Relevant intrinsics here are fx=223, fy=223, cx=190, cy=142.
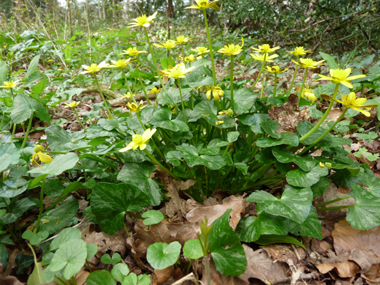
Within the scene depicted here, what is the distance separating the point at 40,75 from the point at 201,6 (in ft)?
3.36

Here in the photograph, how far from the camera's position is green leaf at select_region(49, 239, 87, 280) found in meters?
0.59

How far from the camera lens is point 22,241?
2.89ft

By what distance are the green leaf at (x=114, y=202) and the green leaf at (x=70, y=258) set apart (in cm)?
16

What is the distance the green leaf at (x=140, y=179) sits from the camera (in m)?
0.83

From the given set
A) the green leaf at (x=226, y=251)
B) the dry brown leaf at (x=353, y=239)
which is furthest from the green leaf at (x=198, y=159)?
the dry brown leaf at (x=353, y=239)

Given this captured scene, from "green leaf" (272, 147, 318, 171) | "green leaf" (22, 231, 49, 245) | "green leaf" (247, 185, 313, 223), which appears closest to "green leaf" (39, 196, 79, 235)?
"green leaf" (22, 231, 49, 245)

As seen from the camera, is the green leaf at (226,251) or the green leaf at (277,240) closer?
the green leaf at (226,251)

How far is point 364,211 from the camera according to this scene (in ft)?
2.68

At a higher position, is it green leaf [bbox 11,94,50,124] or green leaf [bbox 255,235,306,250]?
green leaf [bbox 11,94,50,124]

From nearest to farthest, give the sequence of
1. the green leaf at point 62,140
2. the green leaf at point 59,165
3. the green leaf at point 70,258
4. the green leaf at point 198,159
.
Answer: the green leaf at point 70,258, the green leaf at point 59,165, the green leaf at point 198,159, the green leaf at point 62,140

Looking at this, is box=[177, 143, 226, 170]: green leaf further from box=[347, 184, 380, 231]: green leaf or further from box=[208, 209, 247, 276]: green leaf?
box=[347, 184, 380, 231]: green leaf

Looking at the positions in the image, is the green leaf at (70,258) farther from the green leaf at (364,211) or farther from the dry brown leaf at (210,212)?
the green leaf at (364,211)

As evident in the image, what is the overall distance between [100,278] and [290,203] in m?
0.66

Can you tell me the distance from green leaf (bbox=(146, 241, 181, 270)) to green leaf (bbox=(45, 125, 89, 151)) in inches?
19.5
